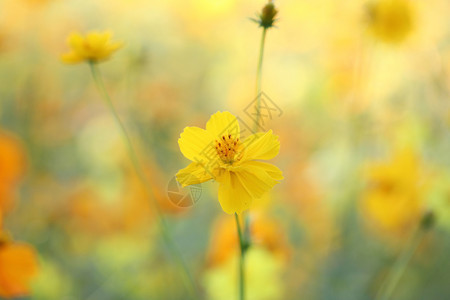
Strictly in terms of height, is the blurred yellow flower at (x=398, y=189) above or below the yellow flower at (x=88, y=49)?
below

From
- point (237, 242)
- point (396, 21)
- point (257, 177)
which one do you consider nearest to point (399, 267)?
point (237, 242)

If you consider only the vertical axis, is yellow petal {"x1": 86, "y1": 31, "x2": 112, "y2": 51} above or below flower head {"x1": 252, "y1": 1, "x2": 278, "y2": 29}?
above

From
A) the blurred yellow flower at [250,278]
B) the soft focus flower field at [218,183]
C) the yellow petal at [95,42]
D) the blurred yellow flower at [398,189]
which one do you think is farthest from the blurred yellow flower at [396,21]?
the yellow petal at [95,42]

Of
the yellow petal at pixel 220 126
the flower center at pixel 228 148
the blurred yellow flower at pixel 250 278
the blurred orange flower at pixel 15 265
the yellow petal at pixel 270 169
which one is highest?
the blurred orange flower at pixel 15 265

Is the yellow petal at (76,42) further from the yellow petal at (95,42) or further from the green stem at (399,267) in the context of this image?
the green stem at (399,267)

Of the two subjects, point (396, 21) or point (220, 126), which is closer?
point (220, 126)

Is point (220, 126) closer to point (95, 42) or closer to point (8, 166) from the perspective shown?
point (95, 42)

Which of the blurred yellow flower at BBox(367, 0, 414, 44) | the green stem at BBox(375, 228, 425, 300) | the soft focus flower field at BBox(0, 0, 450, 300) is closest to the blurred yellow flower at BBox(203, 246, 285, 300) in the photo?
the soft focus flower field at BBox(0, 0, 450, 300)

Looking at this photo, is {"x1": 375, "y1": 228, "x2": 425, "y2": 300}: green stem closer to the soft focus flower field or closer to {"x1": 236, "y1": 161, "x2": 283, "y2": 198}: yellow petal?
the soft focus flower field
